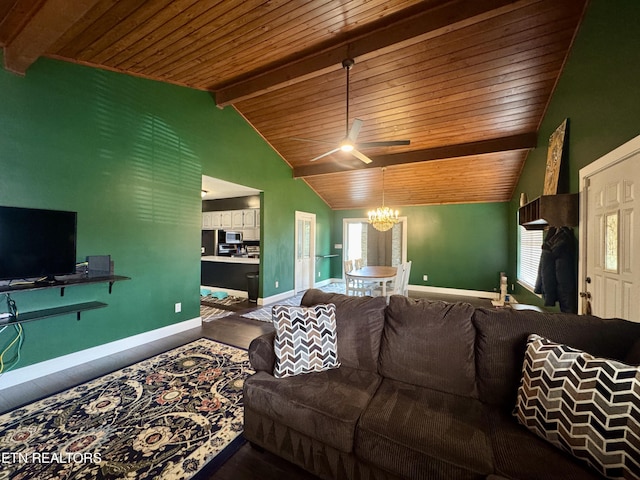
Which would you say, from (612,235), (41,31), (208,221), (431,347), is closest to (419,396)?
(431,347)

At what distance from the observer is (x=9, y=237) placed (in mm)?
2311

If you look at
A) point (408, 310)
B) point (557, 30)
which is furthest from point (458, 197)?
point (408, 310)

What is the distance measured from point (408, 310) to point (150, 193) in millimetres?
3463

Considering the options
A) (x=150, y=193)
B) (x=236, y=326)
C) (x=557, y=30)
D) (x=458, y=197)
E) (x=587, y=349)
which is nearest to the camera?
(x=587, y=349)

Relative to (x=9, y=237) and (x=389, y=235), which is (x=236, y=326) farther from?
(x=389, y=235)

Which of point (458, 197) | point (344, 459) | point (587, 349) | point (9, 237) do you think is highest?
point (458, 197)

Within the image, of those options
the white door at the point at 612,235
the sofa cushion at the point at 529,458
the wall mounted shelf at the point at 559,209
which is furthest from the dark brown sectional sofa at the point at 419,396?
the wall mounted shelf at the point at 559,209

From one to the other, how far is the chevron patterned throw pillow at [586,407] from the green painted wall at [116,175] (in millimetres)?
3924

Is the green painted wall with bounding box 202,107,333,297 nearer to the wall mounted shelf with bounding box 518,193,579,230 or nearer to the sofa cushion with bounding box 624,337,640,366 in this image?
the wall mounted shelf with bounding box 518,193,579,230

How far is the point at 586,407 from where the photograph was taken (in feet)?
3.54

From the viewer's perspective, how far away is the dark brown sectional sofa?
1154 millimetres

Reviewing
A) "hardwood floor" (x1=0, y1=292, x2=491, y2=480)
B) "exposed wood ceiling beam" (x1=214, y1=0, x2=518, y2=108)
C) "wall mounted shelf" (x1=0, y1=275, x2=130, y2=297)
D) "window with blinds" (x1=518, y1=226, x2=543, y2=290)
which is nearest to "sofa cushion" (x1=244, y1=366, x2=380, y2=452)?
"hardwood floor" (x1=0, y1=292, x2=491, y2=480)

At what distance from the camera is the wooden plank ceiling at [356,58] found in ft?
7.82

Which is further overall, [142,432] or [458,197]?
[458,197]
